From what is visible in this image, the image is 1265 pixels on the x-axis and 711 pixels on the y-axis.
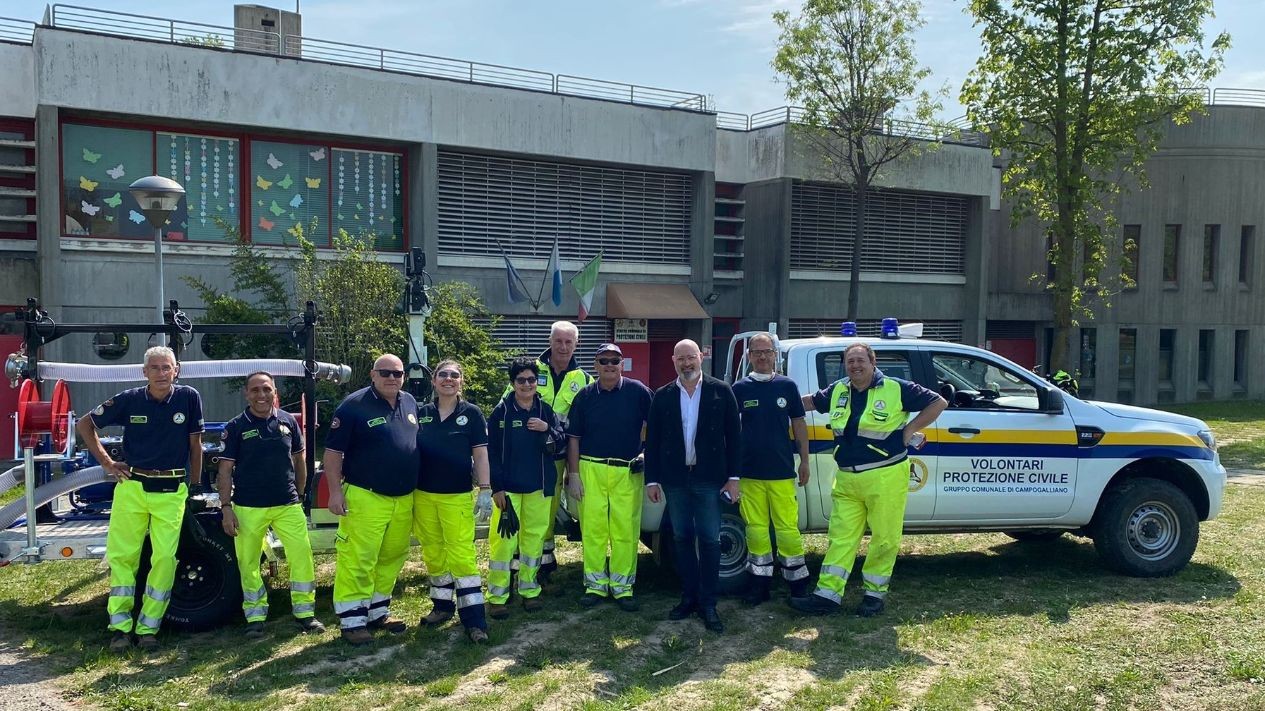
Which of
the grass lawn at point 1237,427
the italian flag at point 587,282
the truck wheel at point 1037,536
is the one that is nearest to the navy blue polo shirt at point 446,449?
the truck wheel at point 1037,536

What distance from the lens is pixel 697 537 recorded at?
7074 mm

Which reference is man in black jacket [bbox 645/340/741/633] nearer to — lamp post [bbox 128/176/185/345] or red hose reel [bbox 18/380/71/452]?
red hose reel [bbox 18/380/71/452]

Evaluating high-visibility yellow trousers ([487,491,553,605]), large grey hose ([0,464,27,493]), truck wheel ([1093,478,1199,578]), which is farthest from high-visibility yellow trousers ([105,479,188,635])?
truck wheel ([1093,478,1199,578])

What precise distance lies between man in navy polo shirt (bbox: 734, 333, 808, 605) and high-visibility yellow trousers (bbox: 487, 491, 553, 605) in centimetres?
144

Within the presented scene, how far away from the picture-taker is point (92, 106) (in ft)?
52.2

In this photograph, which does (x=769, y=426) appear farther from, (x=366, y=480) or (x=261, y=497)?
(x=261, y=497)

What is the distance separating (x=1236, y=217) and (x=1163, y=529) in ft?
83.5

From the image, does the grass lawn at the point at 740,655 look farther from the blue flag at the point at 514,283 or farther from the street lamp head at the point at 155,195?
the blue flag at the point at 514,283

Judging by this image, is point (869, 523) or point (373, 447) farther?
point (869, 523)

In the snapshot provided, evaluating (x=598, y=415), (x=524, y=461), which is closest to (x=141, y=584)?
(x=524, y=461)

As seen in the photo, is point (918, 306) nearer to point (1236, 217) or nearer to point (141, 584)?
point (1236, 217)

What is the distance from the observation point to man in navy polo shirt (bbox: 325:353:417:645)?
639 centimetres

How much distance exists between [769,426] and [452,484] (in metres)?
2.20

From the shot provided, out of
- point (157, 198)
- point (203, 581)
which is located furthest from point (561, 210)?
point (203, 581)
